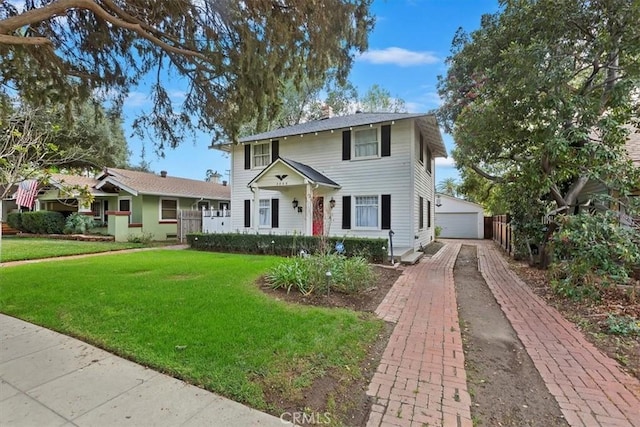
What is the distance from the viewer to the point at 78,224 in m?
17.7

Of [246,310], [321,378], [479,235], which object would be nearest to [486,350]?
[321,378]

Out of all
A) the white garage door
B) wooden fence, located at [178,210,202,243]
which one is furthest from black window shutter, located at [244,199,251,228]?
the white garage door

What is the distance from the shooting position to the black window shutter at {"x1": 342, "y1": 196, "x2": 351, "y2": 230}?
13.2m

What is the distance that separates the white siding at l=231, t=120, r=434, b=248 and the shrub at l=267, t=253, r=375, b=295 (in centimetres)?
432

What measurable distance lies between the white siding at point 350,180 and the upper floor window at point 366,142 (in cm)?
33

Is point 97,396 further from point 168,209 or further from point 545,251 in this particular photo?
point 168,209

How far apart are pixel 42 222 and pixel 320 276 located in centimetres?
2086

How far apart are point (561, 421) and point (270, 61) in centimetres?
566

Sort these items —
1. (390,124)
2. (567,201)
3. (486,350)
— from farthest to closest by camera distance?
(390,124) → (567,201) → (486,350)

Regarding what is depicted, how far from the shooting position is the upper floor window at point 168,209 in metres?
17.8

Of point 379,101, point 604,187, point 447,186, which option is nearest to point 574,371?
point 604,187

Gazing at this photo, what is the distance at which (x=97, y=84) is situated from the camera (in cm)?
631

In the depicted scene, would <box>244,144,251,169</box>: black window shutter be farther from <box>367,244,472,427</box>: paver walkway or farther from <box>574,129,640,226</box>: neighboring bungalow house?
<box>574,129,640,226</box>: neighboring bungalow house

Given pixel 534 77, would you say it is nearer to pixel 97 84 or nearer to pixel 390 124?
pixel 390 124
